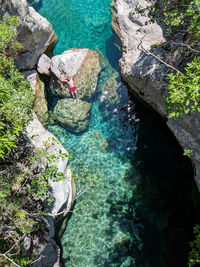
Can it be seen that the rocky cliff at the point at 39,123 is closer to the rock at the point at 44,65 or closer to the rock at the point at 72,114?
the rock at the point at 44,65

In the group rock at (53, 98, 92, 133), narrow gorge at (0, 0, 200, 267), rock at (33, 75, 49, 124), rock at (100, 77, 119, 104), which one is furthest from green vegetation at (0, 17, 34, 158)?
rock at (100, 77, 119, 104)

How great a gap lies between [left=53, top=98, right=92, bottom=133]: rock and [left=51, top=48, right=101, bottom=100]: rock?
465 mm

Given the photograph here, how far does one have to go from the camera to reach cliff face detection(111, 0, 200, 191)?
726 centimetres

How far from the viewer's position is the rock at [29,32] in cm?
899

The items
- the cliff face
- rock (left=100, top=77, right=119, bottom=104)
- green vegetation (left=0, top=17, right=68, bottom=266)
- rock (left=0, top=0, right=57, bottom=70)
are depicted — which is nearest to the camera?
green vegetation (left=0, top=17, right=68, bottom=266)

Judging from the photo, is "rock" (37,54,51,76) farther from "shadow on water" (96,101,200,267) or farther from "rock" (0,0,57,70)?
"shadow on water" (96,101,200,267)

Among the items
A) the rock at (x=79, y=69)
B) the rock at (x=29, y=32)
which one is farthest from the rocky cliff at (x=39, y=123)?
the rock at (x=79, y=69)

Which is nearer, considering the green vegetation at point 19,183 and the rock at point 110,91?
the green vegetation at point 19,183

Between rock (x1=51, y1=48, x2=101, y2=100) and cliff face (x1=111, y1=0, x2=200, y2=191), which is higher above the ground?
cliff face (x1=111, y1=0, x2=200, y2=191)

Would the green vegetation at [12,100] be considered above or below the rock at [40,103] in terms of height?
above

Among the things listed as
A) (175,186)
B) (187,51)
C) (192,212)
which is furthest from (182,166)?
(187,51)

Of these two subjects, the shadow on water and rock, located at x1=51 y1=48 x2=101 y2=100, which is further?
rock, located at x1=51 y1=48 x2=101 y2=100

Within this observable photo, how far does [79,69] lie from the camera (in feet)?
36.7

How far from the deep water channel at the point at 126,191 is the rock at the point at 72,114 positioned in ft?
1.15
